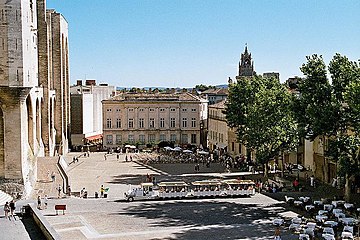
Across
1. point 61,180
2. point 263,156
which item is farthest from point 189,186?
point 61,180

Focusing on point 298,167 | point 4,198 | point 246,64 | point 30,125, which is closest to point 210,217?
point 4,198

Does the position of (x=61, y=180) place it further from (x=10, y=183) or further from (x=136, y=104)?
(x=136, y=104)

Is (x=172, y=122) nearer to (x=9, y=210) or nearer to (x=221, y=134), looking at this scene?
(x=221, y=134)

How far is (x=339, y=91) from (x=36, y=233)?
22154 millimetres

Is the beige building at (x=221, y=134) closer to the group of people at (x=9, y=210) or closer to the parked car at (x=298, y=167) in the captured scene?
the parked car at (x=298, y=167)

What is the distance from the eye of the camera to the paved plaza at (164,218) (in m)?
28.2

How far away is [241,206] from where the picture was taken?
119 feet

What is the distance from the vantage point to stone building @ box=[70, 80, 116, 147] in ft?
284

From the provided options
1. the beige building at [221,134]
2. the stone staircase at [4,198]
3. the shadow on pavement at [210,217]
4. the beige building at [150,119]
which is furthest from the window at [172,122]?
the stone staircase at [4,198]

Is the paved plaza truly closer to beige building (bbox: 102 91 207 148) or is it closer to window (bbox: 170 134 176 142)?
beige building (bbox: 102 91 207 148)

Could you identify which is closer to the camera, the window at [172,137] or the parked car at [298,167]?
Answer: the parked car at [298,167]

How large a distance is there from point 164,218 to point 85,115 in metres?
58.8

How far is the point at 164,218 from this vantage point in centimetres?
3225

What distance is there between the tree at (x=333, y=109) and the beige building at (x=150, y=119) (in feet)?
147
